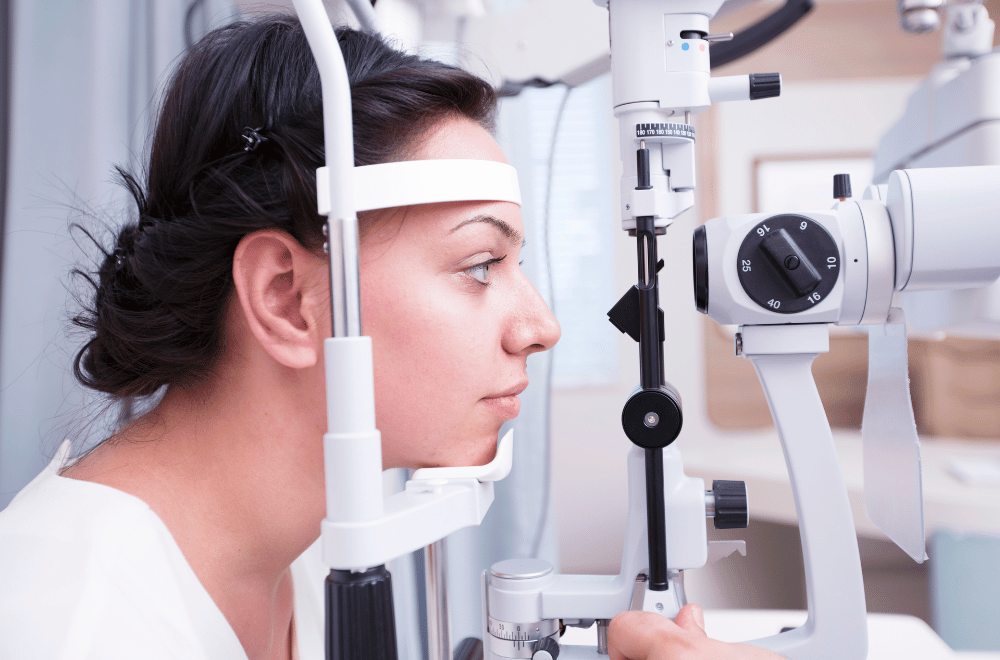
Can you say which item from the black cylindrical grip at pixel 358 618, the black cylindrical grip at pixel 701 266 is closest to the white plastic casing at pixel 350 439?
the black cylindrical grip at pixel 358 618

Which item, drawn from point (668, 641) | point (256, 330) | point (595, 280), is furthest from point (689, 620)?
point (595, 280)

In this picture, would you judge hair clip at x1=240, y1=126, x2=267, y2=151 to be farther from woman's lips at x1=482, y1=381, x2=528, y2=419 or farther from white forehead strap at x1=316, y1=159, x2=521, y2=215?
woman's lips at x1=482, y1=381, x2=528, y2=419

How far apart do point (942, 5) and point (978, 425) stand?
1.81 m

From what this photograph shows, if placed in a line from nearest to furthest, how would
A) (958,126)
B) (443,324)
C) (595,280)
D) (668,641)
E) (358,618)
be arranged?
(358,618)
(668,641)
(443,324)
(958,126)
(595,280)

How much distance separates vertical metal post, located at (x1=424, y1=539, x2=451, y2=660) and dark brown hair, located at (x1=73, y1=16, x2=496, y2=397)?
Result: 31cm

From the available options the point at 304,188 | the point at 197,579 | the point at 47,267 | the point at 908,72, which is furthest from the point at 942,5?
the point at 908,72

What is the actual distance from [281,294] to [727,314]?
1.39 feet

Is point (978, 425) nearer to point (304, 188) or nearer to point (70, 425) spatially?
point (304, 188)

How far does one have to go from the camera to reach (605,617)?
615 mm

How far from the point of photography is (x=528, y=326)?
663mm

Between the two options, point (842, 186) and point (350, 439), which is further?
point (842, 186)

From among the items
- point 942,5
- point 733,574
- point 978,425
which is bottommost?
point 733,574

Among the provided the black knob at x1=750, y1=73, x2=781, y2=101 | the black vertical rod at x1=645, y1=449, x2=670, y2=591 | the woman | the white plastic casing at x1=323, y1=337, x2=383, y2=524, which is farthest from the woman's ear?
the black knob at x1=750, y1=73, x2=781, y2=101

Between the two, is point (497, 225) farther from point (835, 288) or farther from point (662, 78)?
point (835, 288)
